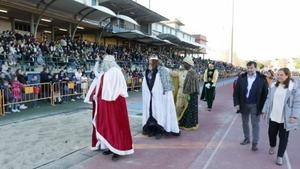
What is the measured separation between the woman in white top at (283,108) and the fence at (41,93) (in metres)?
9.18

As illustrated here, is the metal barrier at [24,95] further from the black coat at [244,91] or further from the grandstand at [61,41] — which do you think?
the black coat at [244,91]

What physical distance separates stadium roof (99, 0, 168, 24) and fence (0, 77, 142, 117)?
13824 millimetres

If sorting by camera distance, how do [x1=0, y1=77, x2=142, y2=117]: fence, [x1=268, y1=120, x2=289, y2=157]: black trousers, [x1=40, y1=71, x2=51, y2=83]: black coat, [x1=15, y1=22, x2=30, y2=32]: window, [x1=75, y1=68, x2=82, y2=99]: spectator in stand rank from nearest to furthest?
1. [x1=268, y1=120, x2=289, y2=157]: black trousers
2. [x1=0, y1=77, x2=142, y2=117]: fence
3. [x1=40, y1=71, x2=51, y2=83]: black coat
4. [x1=75, y1=68, x2=82, y2=99]: spectator in stand
5. [x1=15, y1=22, x2=30, y2=32]: window

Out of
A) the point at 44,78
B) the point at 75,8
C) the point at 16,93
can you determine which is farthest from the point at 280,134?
the point at 75,8

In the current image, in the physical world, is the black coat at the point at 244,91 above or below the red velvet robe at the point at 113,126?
above

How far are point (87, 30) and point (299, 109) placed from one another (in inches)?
1086

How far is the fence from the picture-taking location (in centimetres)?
1296

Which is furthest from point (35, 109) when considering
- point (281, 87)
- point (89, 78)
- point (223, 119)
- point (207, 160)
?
point (281, 87)

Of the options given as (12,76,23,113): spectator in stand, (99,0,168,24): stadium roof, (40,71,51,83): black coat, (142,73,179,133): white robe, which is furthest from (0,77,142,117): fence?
(99,0,168,24): stadium roof

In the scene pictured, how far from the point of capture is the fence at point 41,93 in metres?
13.0

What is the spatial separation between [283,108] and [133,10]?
2928 cm

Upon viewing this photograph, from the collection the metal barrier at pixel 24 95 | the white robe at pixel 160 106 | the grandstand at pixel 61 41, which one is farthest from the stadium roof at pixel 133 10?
the white robe at pixel 160 106

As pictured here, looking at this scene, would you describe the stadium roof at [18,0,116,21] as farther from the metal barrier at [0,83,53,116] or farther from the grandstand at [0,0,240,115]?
the metal barrier at [0,83,53,116]

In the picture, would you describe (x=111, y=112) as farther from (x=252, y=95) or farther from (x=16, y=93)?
Result: (x=16, y=93)
